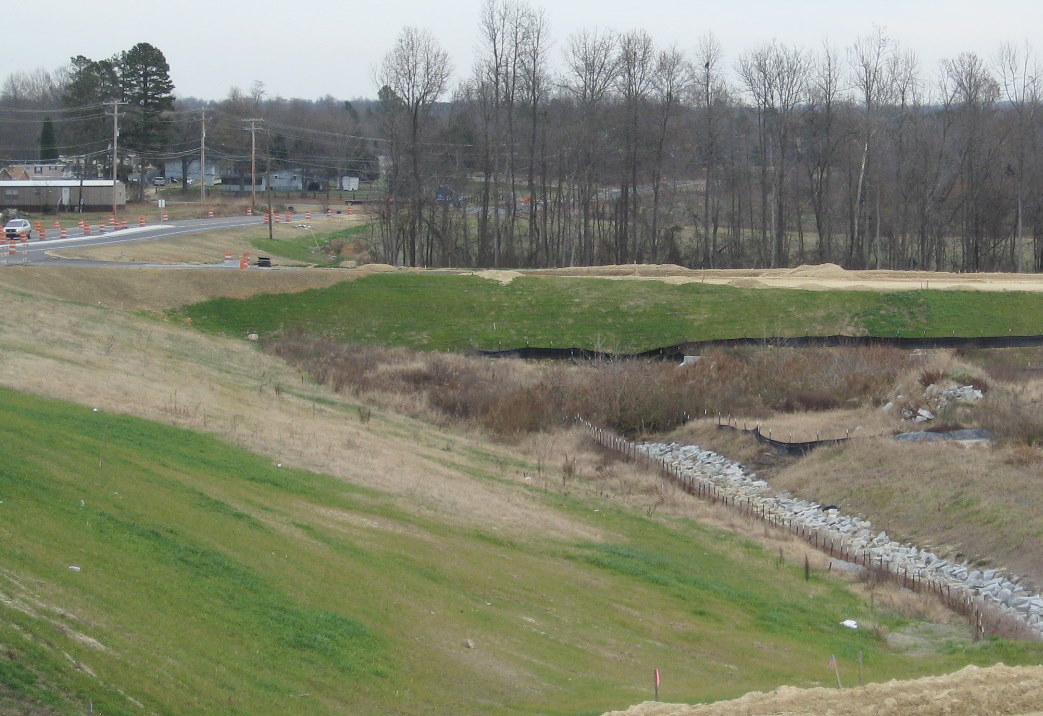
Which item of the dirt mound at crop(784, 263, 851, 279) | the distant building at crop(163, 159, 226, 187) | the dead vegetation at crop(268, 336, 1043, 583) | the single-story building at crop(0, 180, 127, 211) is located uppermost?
the distant building at crop(163, 159, 226, 187)

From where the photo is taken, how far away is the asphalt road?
49531 mm

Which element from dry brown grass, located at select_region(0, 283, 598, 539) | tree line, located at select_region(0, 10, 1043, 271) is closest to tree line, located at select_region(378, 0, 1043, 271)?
tree line, located at select_region(0, 10, 1043, 271)

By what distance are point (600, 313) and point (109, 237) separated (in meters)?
33.6

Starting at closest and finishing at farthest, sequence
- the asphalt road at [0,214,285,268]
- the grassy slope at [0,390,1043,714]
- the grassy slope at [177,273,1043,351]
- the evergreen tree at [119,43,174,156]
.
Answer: the grassy slope at [0,390,1043,714]
the grassy slope at [177,273,1043,351]
the asphalt road at [0,214,285,268]
the evergreen tree at [119,43,174,156]

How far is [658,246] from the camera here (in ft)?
247

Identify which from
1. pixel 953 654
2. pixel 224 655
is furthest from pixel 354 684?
pixel 953 654

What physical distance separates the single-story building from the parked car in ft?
55.7

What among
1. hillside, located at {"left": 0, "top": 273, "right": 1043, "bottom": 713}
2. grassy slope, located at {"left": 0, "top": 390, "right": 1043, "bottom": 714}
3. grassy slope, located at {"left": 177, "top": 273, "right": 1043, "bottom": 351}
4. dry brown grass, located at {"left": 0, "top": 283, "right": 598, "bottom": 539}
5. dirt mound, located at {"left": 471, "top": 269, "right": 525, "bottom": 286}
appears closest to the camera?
grassy slope, located at {"left": 0, "top": 390, "right": 1043, "bottom": 714}

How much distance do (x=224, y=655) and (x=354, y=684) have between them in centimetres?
142

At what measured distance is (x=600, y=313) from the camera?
155 feet

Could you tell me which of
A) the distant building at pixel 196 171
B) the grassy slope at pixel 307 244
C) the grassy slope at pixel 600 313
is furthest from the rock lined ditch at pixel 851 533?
the distant building at pixel 196 171

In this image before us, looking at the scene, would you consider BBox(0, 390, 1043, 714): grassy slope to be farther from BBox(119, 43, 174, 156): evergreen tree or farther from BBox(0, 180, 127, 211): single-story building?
BBox(119, 43, 174, 156): evergreen tree

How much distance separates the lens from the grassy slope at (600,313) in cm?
4500

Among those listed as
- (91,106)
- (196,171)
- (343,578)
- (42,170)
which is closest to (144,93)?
(91,106)
